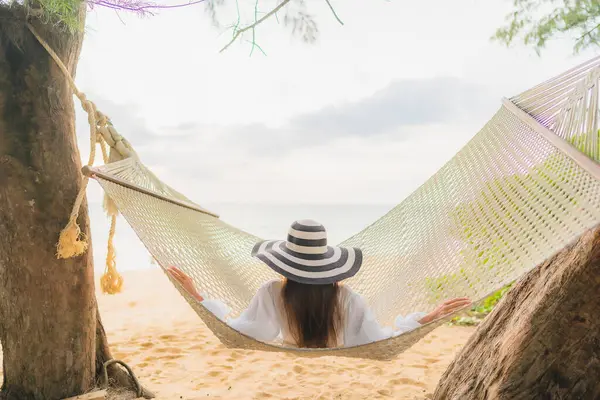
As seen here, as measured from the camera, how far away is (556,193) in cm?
132

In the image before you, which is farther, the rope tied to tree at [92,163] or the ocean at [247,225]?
the ocean at [247,225]

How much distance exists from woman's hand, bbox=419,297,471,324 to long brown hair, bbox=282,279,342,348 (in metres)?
0.27

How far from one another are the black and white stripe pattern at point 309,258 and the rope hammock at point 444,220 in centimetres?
22

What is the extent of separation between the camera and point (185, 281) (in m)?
1.54

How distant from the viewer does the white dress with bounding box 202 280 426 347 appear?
61.7 inches

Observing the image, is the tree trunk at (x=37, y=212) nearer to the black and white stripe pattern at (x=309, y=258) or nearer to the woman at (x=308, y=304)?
the woman at (x=308, y=304)

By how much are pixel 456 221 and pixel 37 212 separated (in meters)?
1.39

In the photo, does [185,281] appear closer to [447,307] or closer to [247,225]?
[447,307]

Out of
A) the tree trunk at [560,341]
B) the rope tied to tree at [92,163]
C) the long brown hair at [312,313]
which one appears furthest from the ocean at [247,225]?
the tree trunk at [560,341]

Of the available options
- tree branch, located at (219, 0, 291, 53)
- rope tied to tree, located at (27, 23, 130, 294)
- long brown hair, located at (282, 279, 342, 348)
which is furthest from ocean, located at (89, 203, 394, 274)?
tree branch, located at (219, 0, 291, 53)

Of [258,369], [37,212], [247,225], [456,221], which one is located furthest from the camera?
[247,225]

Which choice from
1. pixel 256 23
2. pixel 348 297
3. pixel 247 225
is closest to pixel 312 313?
pixel 348 297

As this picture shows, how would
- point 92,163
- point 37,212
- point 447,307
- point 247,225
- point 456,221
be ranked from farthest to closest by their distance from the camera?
point 247,225 < point 456,221 < point 92,163 < point 37,212 < point 447,307

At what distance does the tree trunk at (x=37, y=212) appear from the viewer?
5.04 ft
